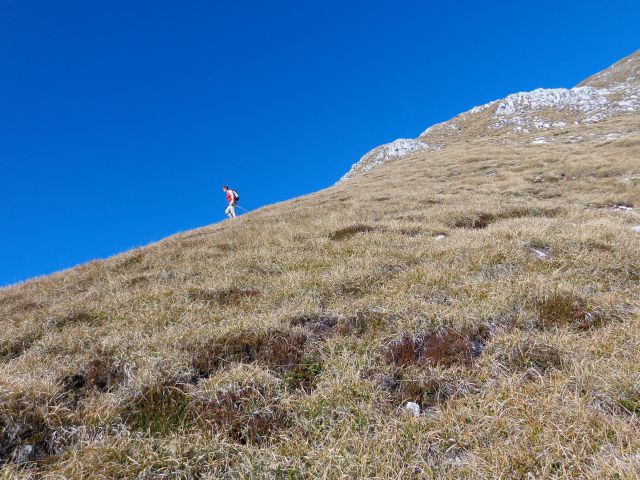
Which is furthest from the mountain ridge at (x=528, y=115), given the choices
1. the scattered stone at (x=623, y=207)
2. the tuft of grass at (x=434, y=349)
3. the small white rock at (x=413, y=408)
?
the small white rock at (x=413, y=408)

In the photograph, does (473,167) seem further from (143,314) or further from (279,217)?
(143,314)

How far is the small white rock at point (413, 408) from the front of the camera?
395 cm

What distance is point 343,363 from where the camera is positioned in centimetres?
486

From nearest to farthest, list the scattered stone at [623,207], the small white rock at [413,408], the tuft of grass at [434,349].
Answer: the small white rock at [413,408] < the tuft of grass at [434,349] < the scattered stone at [623,207]

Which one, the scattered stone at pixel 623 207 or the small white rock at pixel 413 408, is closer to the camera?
the small white rock at pixel 413 408

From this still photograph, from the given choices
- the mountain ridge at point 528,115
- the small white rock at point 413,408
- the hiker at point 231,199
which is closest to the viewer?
the small white rock at point 413,408

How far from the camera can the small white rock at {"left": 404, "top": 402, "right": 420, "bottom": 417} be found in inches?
155

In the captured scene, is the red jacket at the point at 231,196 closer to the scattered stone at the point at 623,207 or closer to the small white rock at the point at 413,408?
the scattered stone at the point at 623,207

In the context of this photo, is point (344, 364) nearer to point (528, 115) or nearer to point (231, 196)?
point (231, 196)

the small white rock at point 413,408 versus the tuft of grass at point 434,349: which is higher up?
the tuft of grass at point 434,349

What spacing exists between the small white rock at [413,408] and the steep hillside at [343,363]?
35mm

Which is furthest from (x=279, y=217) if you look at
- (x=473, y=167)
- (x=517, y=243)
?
(x=473, y=167)

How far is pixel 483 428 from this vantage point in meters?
3.56

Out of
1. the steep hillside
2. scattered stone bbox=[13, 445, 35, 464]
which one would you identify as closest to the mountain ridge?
the steep hillside
